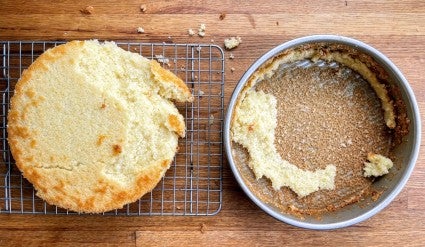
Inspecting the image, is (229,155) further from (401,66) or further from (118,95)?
(401,66)

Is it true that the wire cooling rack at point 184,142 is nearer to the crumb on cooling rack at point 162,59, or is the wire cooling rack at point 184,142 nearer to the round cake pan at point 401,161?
the crumb on cooling rack at point 162,59

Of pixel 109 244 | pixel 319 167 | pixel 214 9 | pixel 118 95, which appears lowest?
pixel 109 244

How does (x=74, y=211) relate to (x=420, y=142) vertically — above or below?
below

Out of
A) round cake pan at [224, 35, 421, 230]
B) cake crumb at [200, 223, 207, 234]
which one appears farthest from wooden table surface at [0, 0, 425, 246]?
round cake pan at [224, 35, 421, 230]

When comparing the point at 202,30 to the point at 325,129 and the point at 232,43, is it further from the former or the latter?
the point at 325,129

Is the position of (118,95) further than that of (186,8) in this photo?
No

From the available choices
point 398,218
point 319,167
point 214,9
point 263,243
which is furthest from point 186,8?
point 398,218
